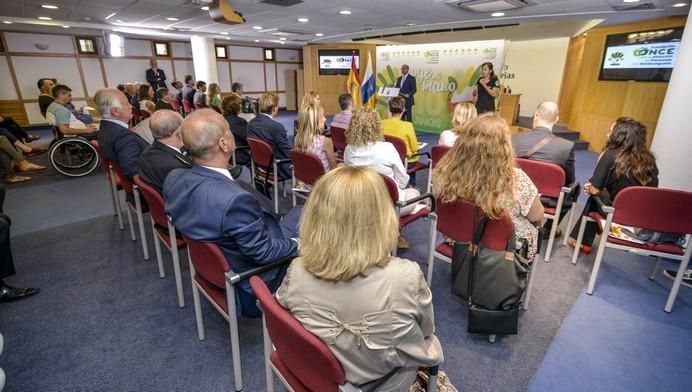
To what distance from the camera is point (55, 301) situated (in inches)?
92.9

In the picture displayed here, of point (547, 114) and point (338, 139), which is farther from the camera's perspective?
point (338, 139)

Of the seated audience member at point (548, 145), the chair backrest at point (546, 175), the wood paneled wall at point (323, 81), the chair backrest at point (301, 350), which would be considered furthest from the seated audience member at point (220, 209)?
the wood paneled wall at point (323, 81)

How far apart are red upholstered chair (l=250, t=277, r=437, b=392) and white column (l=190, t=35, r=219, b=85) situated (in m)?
11.3

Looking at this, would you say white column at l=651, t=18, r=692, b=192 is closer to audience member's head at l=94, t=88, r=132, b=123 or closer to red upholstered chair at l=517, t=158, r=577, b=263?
red upholstered chair at l=517, t=158, r=577, b=263

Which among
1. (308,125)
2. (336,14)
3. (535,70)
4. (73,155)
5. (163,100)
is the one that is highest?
(336,14)

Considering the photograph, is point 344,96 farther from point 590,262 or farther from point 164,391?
point 164,391

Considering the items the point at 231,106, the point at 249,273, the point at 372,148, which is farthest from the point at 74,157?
the point at 249,273

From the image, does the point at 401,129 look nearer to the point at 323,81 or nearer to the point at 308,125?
the point at 308,125

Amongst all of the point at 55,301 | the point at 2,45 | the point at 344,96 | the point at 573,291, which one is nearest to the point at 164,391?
the point at 55,301

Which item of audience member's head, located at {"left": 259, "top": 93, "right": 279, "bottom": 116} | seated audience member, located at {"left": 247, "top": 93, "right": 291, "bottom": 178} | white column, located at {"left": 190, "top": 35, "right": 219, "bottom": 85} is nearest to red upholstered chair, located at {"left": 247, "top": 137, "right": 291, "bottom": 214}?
seated audience member, located at {"left": 247, "top": 93, "right": 291, "bottom": 178}

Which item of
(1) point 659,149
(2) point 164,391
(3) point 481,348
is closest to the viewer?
(2) point 164,391

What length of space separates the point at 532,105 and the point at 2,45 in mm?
14804

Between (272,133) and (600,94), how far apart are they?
678 centimetres

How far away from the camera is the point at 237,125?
4254mm
